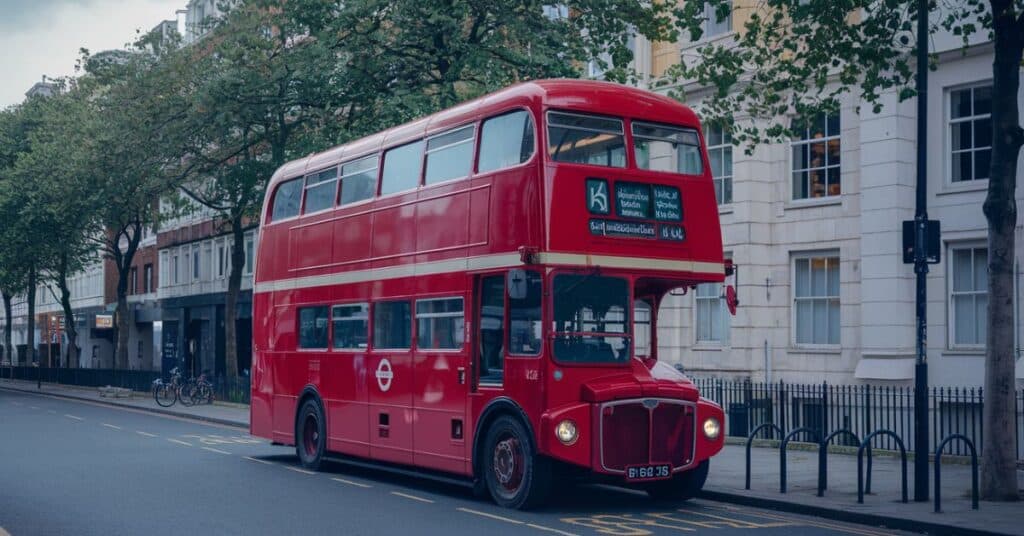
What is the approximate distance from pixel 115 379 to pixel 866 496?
4315cm

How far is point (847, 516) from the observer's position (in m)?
12.6

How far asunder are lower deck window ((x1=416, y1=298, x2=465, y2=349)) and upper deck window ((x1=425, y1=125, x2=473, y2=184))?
151 cm

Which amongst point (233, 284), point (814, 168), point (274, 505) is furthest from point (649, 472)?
point (233, 284)

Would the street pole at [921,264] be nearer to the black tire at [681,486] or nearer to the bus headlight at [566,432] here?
the black tire at [681,486]

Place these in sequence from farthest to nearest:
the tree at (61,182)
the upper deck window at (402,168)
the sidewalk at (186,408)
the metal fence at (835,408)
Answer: the tree at (61,182), the sidewalk at (186,408), the metal fence at (835,408), the upper deck window at (402,168)

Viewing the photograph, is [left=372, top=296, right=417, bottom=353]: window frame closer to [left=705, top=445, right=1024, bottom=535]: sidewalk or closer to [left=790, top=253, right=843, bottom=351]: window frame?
[left=705, top=445, right=1024, bottom=535]: sidewalk

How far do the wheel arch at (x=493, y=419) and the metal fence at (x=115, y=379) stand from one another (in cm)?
2539

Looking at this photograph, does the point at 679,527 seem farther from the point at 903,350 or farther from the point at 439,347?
the point at 903,350

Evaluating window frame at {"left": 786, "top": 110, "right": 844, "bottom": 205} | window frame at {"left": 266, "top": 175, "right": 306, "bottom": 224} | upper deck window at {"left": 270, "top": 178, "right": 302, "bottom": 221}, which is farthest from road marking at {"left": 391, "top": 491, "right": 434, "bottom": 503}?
window frame at {"left": 786, "top": 110, "right": 844, "bottom": 205}

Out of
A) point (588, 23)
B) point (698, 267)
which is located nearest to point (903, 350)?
point (588, 23)

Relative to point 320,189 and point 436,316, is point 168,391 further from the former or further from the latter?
point 436,316

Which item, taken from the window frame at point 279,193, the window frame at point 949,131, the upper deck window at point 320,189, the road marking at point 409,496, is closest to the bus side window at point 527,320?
the road marking at point 409,496

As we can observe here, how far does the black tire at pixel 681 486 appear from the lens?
1411 cm

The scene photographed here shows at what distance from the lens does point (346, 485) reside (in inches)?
639
